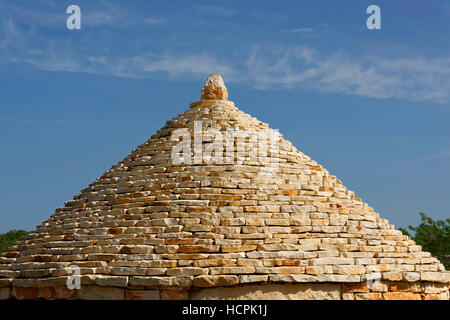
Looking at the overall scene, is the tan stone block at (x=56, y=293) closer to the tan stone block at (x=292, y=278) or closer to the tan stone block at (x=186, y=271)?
the tan stone block at (x=186, y=271)

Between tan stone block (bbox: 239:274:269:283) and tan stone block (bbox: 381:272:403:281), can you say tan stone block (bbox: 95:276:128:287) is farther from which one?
tan stone block (bbox: 381:272:403:281)

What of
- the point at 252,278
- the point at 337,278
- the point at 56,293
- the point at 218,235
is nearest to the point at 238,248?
the point at 218,235

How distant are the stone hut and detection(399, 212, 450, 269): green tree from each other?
19360 mm

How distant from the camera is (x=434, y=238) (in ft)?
102

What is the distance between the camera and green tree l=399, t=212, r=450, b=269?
1179 inches

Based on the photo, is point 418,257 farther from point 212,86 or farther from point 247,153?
point 212,86

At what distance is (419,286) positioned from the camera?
435 inches

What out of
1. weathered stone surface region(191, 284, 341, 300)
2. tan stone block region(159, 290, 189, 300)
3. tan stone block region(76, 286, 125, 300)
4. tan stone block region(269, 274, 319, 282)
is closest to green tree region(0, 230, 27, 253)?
tan stone block region(76, 286, 125, 300)

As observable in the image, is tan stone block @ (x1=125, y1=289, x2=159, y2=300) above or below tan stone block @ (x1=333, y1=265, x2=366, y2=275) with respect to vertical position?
below
